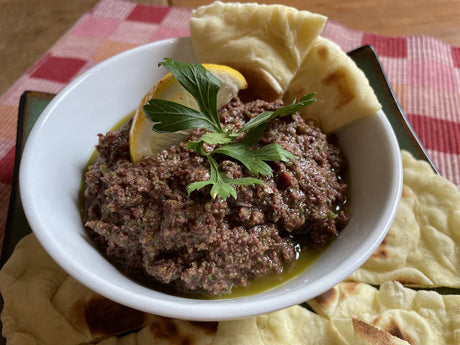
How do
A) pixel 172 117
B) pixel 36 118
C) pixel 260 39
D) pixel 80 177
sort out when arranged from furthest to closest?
1. pixel 36 118
2. pixel 260 39
3. pixel 80 177
4. pixel 172 117

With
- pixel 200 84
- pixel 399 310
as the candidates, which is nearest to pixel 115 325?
pixel 200 84

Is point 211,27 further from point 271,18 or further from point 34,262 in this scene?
point 34,262

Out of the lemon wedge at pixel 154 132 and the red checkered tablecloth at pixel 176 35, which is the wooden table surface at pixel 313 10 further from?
the lemon wedge at pixel 154 132

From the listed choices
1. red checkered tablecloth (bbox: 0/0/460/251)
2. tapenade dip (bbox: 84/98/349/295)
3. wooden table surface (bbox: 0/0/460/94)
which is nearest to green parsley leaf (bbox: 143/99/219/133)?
tapenade dip (bbox: 84/98/349/295)

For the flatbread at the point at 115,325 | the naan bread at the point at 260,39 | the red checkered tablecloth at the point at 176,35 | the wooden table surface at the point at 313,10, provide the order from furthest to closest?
the wooden table surface at the point at 313,10 < the red checkered tablecloth at the point at 176,35 < the naan bread at the point at 260,39 < the flatbread at the point at 115,325

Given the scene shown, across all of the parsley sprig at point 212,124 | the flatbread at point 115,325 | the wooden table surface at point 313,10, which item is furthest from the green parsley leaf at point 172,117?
the wooden table surface at point 313,10

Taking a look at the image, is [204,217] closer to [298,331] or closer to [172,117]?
[172,117]

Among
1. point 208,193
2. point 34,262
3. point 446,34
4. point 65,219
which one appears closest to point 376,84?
point 446,34
